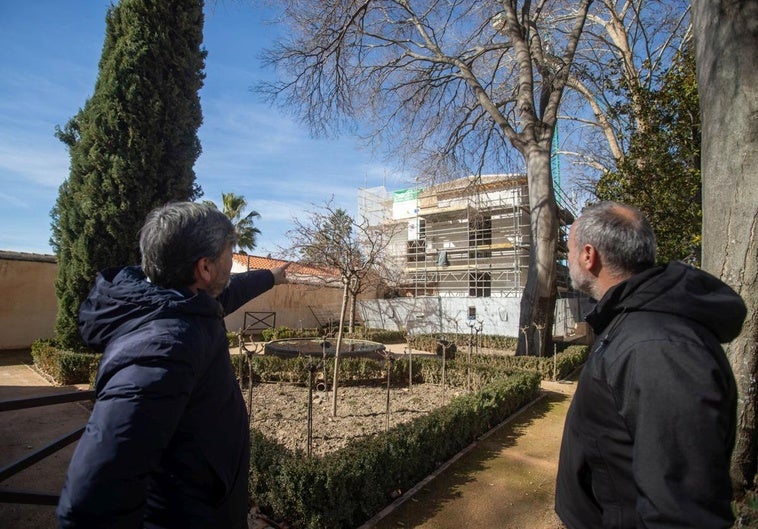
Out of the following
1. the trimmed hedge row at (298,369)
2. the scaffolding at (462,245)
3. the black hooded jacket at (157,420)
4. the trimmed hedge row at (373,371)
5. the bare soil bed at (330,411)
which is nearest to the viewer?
the black hooded jacket at (157,420)

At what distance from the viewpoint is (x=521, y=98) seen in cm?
1191

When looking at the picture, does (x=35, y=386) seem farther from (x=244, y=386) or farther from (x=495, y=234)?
(x=495, y=234)

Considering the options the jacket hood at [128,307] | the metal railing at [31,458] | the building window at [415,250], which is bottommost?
the metal railing at [31,458]

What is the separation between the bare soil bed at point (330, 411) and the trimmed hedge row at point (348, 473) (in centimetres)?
85

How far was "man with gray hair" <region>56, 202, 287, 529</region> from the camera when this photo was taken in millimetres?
1012

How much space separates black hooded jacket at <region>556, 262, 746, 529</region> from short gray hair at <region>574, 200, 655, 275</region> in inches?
4.8

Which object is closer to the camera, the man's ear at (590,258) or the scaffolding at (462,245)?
the man's ear at (590,258)

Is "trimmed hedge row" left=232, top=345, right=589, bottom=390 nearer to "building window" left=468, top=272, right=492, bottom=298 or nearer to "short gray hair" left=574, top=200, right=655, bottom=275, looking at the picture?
"short gray hair" left=574, top=200, right=655, bottom=275

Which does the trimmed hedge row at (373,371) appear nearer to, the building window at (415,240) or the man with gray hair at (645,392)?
the man with gray hair at (645,392)

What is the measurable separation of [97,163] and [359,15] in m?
6.88

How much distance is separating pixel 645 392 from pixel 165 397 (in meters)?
1.33

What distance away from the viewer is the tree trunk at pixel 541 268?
1127cm

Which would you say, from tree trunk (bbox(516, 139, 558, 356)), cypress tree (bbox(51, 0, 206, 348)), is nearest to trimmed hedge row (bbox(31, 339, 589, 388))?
cypress tree (bbox(51, 0, 206, 348))

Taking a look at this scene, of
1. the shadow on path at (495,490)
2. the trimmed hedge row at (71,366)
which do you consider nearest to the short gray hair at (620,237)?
the shadow on path at (495,490)
